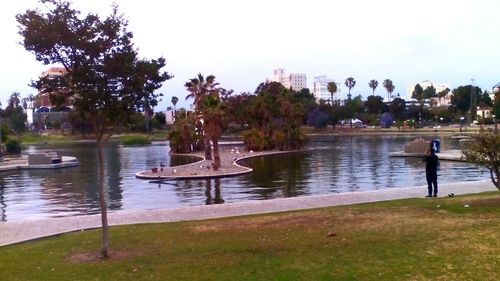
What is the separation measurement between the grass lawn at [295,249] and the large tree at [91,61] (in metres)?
2.80

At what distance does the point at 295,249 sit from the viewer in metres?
A: 10.2

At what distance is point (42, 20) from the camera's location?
9.78 m

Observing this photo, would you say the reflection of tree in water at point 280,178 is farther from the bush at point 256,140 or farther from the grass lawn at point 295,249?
the bush at point 256,140

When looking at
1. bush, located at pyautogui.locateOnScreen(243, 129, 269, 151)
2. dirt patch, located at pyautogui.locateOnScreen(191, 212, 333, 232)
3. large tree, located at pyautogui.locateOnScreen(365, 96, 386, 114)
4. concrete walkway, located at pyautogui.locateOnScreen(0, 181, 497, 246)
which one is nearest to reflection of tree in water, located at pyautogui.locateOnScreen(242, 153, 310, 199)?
concrete walkway, located at pyautogui.locateOnScreen(0, 181, 497, 246)

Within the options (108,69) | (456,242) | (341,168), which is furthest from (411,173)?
(108,69)

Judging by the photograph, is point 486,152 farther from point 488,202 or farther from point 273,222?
point 273,222

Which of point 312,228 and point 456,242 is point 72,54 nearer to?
point 312,228

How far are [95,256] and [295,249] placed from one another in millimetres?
3758

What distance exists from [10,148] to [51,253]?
58818 millimetres

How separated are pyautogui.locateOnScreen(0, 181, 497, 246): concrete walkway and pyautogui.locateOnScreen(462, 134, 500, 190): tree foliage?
468cm

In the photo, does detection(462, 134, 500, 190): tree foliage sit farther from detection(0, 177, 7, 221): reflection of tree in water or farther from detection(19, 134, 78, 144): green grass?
detection(19, 134, 78, 144): green grass

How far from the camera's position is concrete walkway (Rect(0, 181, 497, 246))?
51.8 ft

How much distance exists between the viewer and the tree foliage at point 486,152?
50.0 feet

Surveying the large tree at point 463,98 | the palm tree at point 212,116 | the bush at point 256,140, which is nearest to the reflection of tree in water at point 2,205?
the palm tree at point 212,116
